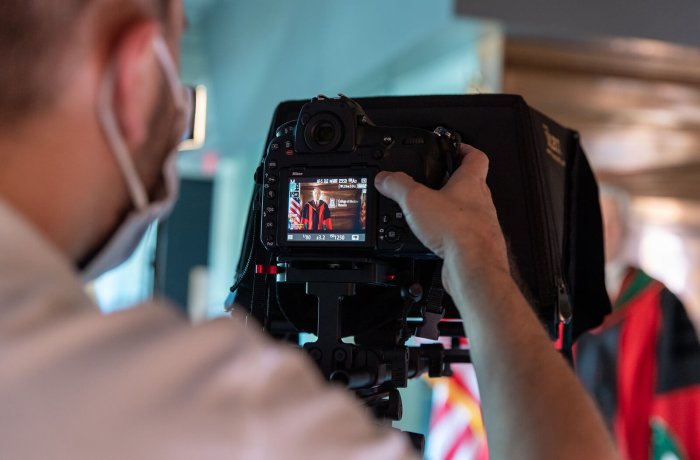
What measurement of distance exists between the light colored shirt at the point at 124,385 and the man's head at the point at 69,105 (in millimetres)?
67

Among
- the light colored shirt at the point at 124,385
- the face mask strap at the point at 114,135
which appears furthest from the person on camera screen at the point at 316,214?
the light colored shirt at the point at 124,385

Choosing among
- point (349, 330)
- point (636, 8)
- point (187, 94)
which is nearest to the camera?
point (187, 94)

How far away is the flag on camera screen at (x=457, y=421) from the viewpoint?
113 inches

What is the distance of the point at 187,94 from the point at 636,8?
327 centimetres

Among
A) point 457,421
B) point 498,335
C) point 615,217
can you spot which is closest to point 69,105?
point 498,335

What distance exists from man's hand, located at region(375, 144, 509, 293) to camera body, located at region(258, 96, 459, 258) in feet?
0.10

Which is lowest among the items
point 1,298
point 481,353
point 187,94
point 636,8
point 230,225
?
point 230,225

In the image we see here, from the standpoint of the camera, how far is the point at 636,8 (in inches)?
145

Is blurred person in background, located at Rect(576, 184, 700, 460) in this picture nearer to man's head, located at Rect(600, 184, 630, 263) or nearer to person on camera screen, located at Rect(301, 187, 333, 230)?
man's head, located at Rect(600, 184, 630, 263)

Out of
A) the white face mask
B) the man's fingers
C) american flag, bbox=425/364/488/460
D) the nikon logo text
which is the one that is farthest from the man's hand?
american flag, bbox=425/364/488/460

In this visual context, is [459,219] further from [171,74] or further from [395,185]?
[171,74]

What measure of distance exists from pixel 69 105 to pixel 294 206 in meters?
0.63

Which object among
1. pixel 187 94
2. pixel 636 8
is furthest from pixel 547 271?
pixel 636 8

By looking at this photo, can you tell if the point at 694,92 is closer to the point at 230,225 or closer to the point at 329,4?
the point at 329,4
